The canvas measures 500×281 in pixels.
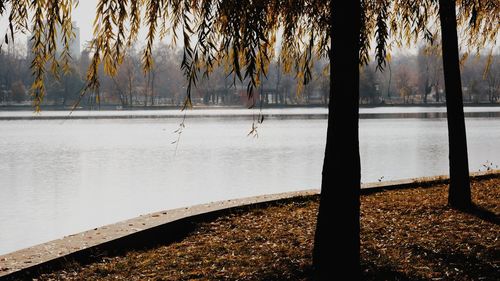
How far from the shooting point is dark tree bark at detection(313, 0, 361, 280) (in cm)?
551

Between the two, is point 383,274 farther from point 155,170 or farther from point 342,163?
point 155,170

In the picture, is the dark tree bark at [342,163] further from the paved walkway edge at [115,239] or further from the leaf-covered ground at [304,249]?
the paved walkway edge at [115,239]

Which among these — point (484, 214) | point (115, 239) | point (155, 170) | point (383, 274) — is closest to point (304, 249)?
point (383, 274)

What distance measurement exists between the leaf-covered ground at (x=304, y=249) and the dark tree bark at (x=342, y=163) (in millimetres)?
227

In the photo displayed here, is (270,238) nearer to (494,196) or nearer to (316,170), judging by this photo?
(494,196)

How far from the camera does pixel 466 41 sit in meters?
10.1

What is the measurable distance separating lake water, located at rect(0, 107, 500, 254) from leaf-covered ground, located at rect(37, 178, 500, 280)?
2.63m

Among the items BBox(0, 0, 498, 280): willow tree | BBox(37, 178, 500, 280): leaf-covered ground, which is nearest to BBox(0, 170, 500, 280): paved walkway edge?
BBox(37, 178, 500, 280): leaf-covered ground

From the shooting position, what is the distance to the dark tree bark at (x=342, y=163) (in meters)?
5.51

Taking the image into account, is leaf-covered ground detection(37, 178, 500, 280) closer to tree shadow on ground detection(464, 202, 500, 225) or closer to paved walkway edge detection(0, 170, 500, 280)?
tree shadow on ground detection(464, 202, 500, 225)

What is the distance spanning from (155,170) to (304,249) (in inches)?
475

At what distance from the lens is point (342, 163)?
5664 millimetres

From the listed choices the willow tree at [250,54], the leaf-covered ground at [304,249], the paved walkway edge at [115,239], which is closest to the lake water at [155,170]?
the paved walkway edge at [115,239]

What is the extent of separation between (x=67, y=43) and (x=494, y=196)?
6.51 metres
